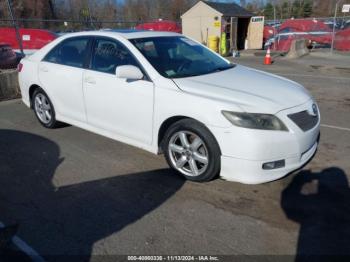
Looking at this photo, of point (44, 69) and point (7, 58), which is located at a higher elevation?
point (44, 69)

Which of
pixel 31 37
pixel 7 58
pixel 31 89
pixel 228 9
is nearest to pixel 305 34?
pixel 228 9

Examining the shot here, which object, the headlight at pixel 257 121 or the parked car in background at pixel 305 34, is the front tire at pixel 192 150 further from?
the parked car in background at pixel 305 34

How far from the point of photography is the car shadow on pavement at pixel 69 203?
115 inches

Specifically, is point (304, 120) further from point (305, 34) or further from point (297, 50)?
point (305, 34)

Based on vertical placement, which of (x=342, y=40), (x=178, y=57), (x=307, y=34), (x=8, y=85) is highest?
(x=178, y=57)

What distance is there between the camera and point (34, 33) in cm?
1388

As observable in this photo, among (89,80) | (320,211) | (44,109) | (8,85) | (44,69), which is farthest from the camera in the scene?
(8,85)

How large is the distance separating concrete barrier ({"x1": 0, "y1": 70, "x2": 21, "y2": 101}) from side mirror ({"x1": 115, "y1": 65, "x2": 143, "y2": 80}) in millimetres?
5406

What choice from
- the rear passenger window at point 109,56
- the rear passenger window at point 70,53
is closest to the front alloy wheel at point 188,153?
the rear passenger window at point 109,56

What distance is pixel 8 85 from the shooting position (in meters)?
8.14

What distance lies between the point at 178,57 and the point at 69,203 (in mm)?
2273

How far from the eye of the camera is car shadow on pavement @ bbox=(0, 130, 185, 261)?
2.91 metres

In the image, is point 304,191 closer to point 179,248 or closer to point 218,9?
point 179,248

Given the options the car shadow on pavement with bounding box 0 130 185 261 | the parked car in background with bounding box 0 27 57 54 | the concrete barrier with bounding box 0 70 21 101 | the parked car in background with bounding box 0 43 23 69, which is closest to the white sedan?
the car shadow on pavement with bounding box 0 130 185 261
